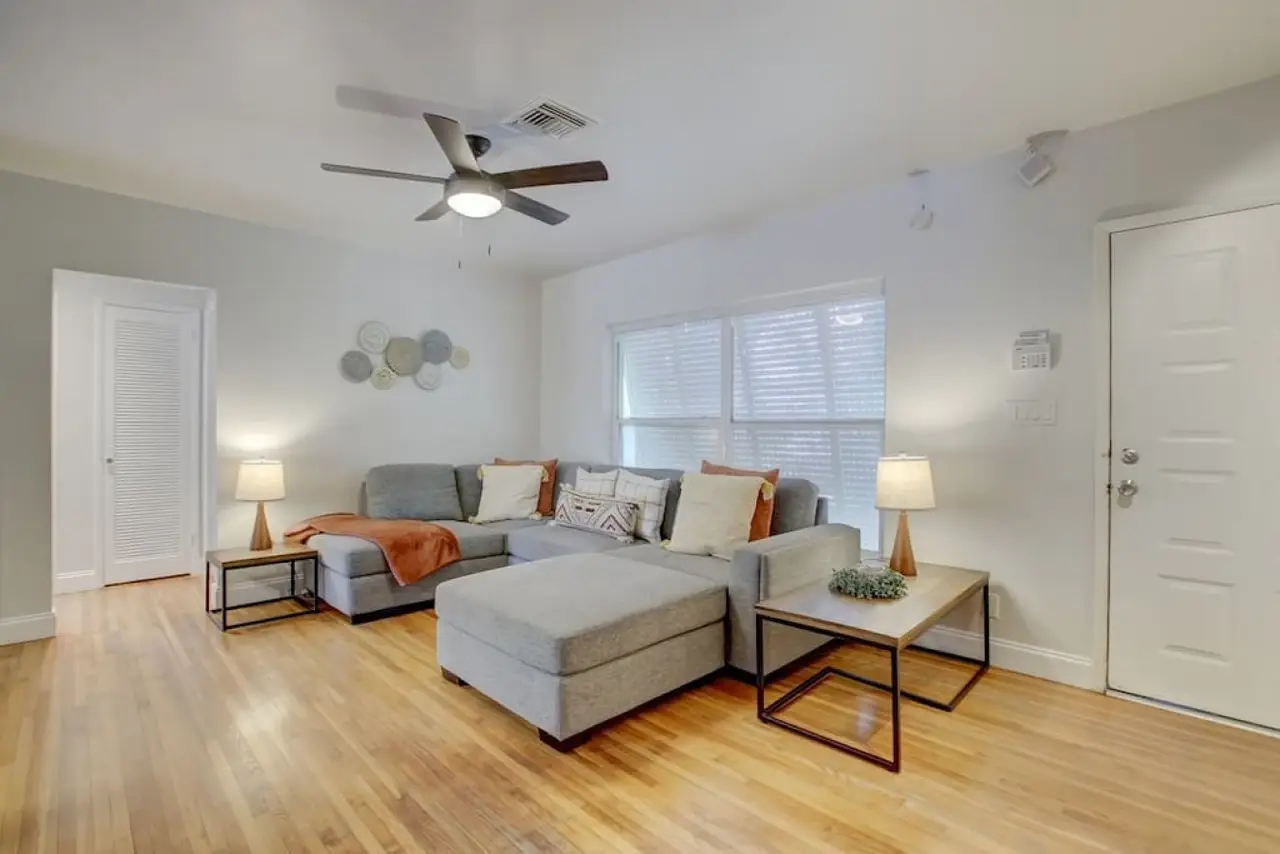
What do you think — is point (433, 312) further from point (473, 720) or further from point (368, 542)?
point (473, 720)

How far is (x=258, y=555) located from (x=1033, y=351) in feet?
13.8

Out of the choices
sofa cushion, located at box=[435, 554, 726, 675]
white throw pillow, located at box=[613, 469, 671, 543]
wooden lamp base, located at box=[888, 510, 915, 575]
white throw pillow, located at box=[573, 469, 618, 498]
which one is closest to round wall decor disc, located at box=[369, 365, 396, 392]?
white throw pillow, located at box=[573, 469, 618, 498]

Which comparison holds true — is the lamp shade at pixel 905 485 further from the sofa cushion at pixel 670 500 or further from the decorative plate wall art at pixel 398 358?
the decorative plate wall art at pixel 398 358

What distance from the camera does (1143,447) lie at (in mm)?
2555

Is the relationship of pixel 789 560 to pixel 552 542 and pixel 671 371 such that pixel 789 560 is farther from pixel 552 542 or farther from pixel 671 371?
pixel 671 371

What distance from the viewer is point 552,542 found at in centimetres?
376

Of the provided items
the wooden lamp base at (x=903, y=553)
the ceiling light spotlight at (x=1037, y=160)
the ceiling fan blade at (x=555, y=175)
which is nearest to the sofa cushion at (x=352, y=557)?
the ceiling fan blade at (x=555, y=175)

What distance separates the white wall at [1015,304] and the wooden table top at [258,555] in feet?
10.00

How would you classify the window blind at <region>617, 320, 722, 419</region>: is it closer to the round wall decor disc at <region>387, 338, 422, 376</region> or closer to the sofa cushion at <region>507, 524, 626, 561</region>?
the sofa cushion at <region>507, 524, 626, 561</region>

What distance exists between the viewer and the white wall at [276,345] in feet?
10.5

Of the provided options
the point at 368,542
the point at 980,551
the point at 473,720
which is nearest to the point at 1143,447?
the point at 980,551

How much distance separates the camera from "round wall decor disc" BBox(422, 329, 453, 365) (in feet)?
15.9

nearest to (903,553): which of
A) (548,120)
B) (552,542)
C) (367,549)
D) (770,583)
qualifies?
(770,583)

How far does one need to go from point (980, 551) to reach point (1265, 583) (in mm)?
971
